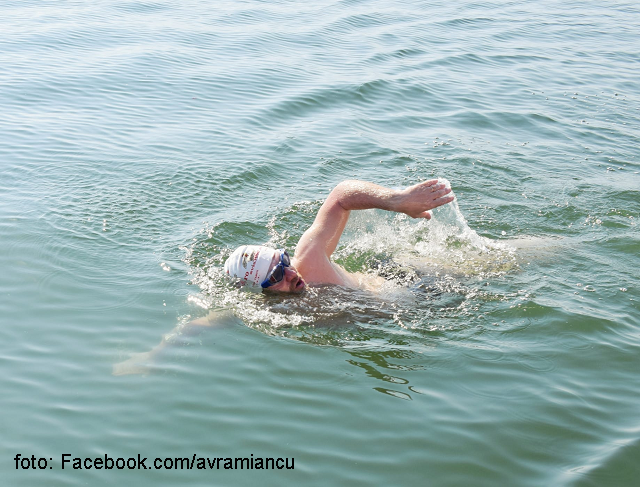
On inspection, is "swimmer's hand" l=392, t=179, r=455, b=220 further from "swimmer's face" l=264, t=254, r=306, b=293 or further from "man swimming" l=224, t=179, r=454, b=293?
"swimmer's face" l=264, t=254, r=306, b=293

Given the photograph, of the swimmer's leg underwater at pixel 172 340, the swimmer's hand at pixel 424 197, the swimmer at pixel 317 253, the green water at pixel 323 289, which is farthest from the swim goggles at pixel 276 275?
the swimmer's hand at pixel 424 197

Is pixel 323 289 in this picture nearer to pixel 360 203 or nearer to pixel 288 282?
pixel 288 282

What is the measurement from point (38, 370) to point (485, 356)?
3.60 m

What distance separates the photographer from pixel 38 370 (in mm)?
5160

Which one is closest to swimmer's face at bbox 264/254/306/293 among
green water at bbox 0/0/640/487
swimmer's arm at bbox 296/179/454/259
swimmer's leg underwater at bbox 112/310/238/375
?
green water at bbox 0/0/640/487

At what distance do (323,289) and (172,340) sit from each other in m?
1.43

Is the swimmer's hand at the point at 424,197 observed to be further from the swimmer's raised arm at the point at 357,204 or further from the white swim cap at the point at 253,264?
the white swim cap at the point at 253,264

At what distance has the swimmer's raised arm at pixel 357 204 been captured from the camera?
17.4ft

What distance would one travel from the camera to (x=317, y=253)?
19.4 ft

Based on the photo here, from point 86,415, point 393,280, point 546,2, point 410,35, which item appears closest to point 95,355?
point 86,415

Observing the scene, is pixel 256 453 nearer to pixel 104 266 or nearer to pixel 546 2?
pixel 104 266

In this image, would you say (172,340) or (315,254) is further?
(315,254)

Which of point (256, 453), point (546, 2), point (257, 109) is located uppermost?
point (546, 2)

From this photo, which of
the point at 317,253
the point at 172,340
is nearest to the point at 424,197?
the point at 317,253
